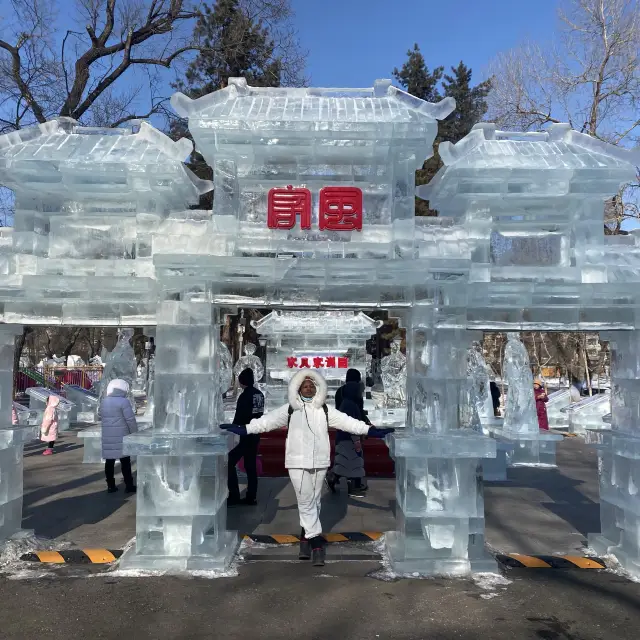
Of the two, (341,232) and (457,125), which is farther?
(457,125)

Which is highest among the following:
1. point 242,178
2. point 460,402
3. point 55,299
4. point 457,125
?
point 457,125

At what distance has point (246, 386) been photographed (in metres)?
7.36

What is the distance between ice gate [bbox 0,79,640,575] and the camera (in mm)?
5066

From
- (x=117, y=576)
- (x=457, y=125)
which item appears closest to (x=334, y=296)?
(x=117, y=576)

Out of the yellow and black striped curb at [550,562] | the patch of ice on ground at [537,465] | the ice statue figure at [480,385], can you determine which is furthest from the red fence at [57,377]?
the yellow and black striped curb at [550,562]

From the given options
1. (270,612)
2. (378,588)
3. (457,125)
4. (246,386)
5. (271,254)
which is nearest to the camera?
(270,612)

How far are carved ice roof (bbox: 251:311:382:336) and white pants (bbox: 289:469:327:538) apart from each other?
10988mm

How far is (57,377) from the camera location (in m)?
30.5

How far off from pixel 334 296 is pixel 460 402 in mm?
1430

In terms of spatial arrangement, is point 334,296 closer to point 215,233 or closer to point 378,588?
point 215,233

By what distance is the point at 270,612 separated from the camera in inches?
166

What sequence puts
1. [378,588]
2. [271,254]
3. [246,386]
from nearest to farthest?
[378,588]
[271,254]
[246,386]

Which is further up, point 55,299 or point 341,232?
point 341,232

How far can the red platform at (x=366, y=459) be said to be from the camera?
9.49 metres
